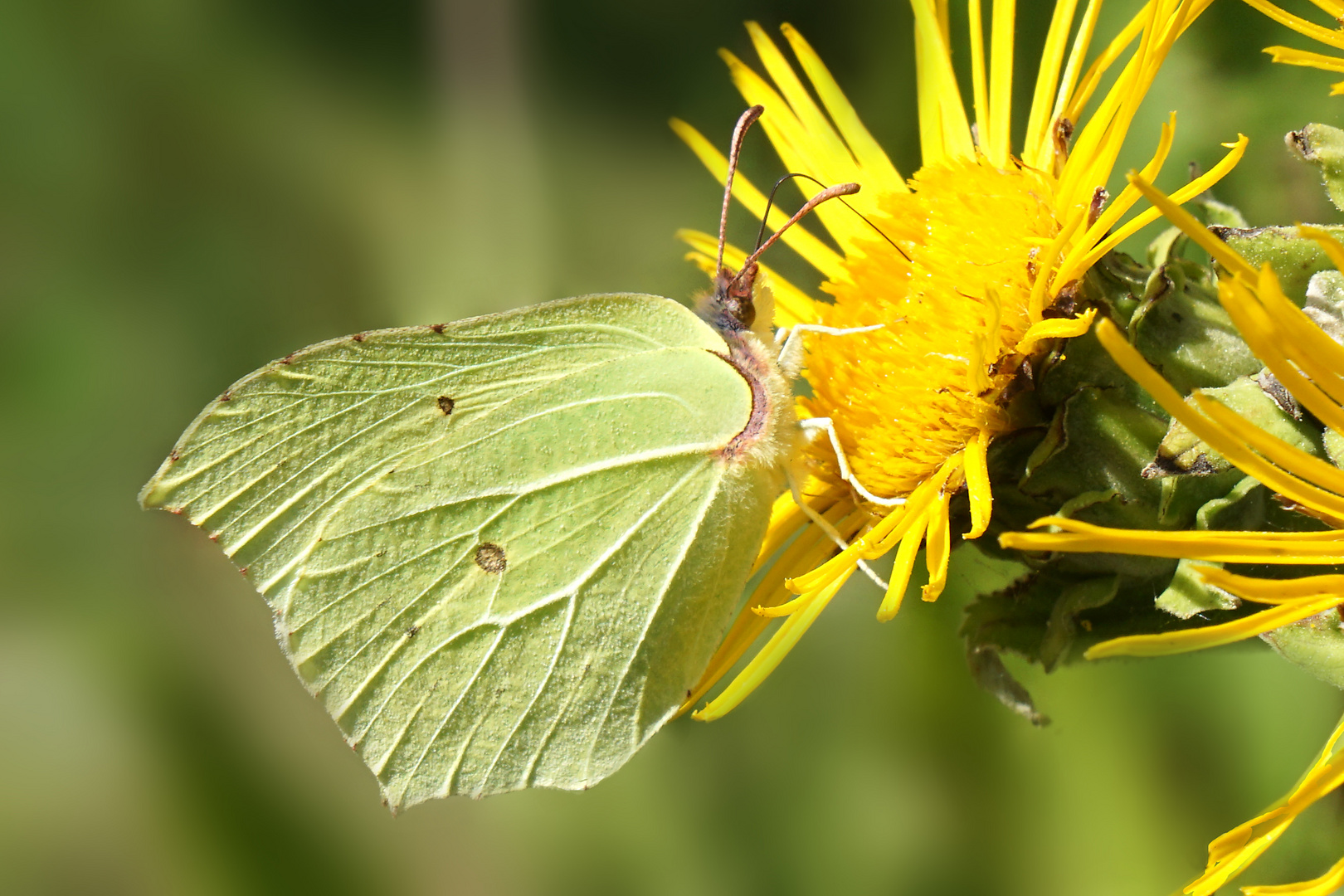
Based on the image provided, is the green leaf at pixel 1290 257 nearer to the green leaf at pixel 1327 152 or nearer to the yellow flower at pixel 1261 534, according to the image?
the green leaf at pixel 1327 152

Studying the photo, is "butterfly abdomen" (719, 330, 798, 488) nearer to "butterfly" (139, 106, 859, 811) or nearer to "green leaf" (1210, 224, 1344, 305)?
"butterfly" (139, 106, 859, 811)

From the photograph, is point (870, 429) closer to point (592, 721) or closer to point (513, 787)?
point (592, 721)

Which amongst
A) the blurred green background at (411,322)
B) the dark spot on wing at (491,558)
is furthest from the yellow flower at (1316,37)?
the dark spot on wing at (491,558)

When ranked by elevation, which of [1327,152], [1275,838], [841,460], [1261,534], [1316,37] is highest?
[1316,37]

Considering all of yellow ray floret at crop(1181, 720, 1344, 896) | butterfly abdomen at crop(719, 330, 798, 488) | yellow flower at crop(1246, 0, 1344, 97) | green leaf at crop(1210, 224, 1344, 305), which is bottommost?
yellow ray floret at crop(1181, 720, 1344, 896)

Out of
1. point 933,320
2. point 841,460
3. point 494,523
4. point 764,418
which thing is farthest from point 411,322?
point 933,320

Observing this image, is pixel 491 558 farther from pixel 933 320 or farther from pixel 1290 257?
pixel 1290 257

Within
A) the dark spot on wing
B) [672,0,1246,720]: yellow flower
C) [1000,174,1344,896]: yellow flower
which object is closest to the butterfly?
the dark spot on wing

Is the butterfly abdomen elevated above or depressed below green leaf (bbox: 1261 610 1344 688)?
above
